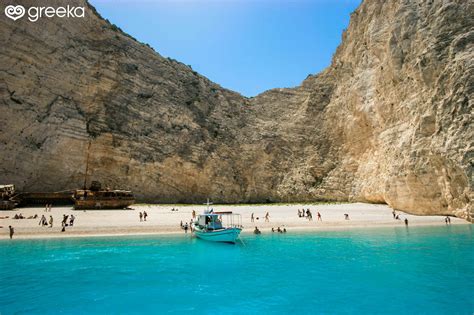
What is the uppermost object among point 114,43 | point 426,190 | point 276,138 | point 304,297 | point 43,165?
point 114,43

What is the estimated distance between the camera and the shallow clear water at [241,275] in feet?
34.8

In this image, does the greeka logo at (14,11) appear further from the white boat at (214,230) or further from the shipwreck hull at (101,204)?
the white boat at (214,230)

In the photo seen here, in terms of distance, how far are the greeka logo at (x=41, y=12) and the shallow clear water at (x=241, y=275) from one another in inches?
1433

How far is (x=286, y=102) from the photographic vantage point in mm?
62250

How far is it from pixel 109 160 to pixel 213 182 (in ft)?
52.7

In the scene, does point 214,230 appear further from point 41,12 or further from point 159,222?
point 41,12

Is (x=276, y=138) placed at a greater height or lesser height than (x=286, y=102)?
lesser

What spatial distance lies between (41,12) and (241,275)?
48.8 metres

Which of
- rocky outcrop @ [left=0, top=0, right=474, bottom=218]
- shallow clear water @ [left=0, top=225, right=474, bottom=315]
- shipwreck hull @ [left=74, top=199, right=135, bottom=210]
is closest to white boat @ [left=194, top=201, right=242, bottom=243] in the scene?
shallow clear water @ [left=0, top=225, right=474, bottom=315]

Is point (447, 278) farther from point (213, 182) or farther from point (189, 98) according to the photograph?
point (189, 98)

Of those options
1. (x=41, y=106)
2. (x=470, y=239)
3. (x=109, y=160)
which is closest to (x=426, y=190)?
(x=470, y=239)

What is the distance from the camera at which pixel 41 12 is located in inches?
1727

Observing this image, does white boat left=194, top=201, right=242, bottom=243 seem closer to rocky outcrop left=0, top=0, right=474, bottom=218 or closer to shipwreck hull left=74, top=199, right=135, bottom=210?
shipwreck hull left=74, top=199, right=135, bottom=210

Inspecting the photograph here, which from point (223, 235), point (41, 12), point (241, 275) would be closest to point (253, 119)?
point (41, 12)
